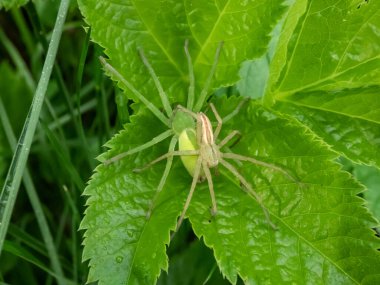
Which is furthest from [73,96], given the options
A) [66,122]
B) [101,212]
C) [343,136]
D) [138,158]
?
[343,136]

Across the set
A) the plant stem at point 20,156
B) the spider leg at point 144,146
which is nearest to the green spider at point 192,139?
the spider leg at point 144,146

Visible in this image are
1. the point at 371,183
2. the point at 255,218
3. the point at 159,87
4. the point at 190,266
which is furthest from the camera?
the point at 190,266

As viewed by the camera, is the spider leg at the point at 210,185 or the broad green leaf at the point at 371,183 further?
the broad green leaf at the point at 371,183

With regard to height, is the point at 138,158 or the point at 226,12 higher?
the point at 226,12

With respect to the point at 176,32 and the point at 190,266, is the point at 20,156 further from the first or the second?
the point at 190,266

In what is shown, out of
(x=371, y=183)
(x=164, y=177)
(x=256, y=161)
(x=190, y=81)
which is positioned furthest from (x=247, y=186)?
(x=371, y=183)

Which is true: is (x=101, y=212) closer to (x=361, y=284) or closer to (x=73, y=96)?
(x=361, y=284)

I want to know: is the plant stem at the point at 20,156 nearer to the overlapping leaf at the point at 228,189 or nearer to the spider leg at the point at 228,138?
the overlapping leaf at the point at 228,189

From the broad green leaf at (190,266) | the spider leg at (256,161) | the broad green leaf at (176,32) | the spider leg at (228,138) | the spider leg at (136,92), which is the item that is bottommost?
the broad green leaf at (190,266)
